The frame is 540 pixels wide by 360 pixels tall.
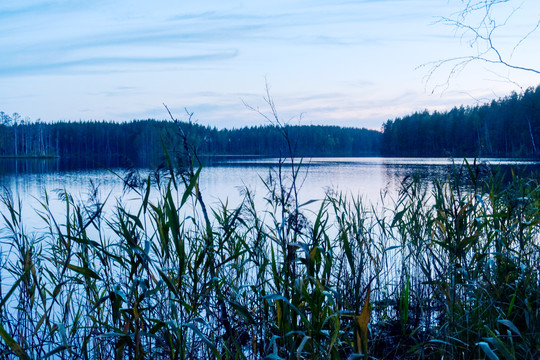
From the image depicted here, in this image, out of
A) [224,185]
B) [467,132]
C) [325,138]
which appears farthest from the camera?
[325,138]

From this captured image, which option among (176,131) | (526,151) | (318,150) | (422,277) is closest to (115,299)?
(176,131)

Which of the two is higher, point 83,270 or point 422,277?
point 83,270

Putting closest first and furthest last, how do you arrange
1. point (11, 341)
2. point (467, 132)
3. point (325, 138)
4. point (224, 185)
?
1. point (11, 341)
2. point (224, 185)
3. point (467, 132)
4. point (325, 138)

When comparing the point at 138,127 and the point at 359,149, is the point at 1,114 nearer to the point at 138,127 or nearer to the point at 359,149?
the point at 138,127

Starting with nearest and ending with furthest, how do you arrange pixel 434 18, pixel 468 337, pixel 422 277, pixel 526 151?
pixel 468 337 < pixel 434 18 < pixel 422 277 < pixel 526 151

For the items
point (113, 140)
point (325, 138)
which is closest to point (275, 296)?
point (325, 138)

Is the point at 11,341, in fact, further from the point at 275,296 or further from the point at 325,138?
the point at 325,138

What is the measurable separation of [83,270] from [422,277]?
392 centimetres

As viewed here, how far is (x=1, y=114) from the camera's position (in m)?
102

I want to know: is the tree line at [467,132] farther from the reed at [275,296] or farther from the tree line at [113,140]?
the reed at [275,296]

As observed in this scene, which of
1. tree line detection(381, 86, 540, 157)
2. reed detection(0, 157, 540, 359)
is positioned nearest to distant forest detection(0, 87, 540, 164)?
tree line detection(381, 86, 540, 157)

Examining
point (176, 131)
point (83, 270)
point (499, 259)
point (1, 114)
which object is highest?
point (1, 114)

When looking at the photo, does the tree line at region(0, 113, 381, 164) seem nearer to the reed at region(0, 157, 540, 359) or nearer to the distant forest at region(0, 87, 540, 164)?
A: the distant forest at region(0, 87, 540, 164)

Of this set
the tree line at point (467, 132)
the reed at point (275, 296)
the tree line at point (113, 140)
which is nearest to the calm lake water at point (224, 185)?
the reed at point (275, 296)
